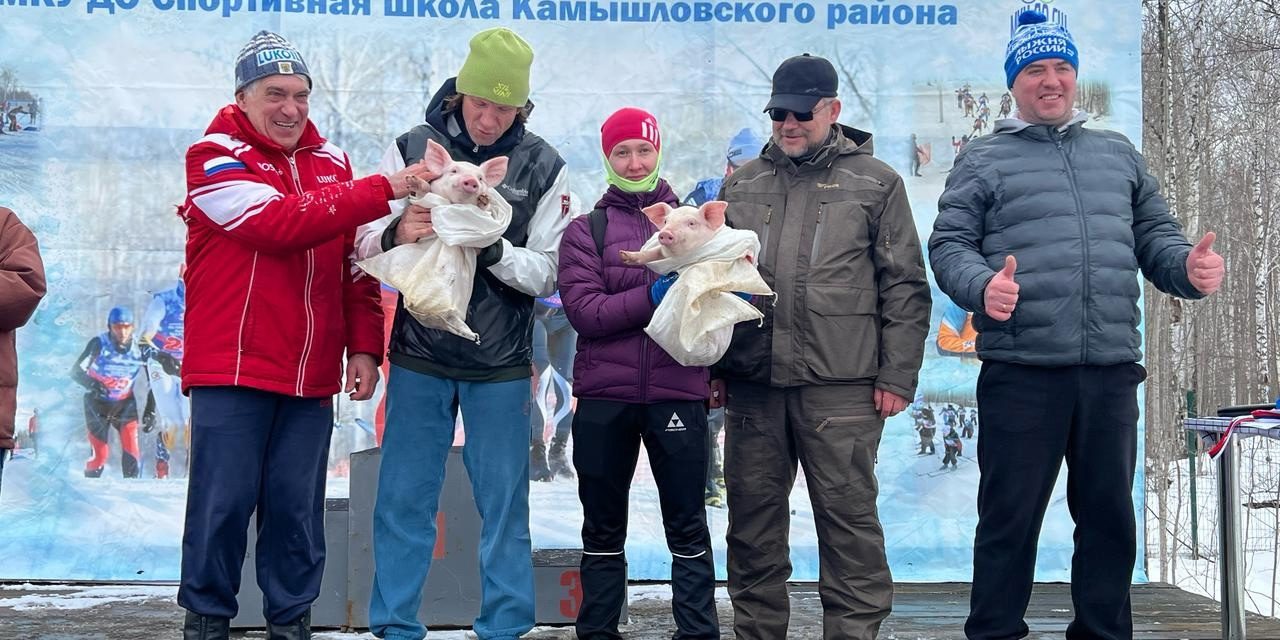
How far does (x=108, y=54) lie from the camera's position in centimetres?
488

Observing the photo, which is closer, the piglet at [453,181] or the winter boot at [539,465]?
the piglet at [453,181]

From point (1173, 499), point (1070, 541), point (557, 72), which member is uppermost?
point (557, 72)

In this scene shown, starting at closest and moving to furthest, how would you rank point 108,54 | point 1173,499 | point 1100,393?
point 1100,393 → point 108,54 → point 1173,499

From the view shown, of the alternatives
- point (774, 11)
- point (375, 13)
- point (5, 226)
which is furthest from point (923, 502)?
point (5, 226)

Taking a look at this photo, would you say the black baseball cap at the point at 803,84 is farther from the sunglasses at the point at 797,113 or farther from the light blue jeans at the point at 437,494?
the light blue jeans at the point at 437,494

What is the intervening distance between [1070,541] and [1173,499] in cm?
704

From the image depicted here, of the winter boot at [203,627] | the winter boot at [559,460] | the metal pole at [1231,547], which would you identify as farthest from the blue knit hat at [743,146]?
the winter boot at [203,627]

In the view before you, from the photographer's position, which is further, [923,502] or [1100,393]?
[923,502]

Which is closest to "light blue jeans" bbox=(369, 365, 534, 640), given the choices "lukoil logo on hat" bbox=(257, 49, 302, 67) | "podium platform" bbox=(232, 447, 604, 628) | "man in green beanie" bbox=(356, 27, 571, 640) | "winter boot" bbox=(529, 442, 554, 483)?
"man in green beanie" bbox=(356, 27, 571, 640)

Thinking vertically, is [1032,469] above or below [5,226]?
below

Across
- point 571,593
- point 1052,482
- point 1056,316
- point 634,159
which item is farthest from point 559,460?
point 1056,316

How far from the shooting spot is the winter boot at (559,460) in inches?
198

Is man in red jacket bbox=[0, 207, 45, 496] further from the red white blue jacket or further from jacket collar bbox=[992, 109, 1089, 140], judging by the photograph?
jacket collar bbox=[992, 109, 1089, 140]

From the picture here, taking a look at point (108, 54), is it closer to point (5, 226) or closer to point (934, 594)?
point (5, 226)
